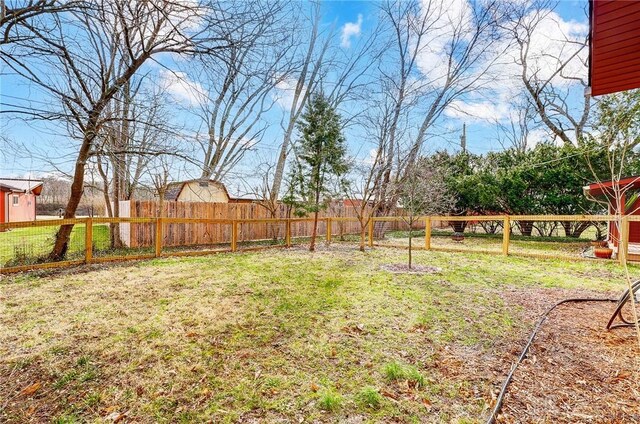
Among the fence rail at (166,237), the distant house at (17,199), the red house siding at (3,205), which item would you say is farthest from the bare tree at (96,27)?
the red house siding at (3,205)

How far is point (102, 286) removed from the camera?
4.60 m

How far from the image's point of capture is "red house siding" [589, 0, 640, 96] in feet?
8.02

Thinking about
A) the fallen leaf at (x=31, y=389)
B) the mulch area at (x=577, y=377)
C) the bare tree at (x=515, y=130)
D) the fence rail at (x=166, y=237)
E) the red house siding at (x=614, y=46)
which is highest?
the bare tree at (x=515, y=130)

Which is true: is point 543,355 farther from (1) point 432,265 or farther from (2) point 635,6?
(1) point 432,265

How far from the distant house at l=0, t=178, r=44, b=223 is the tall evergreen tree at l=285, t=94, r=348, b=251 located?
13087 millimetres

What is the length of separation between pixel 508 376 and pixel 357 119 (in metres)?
11.4

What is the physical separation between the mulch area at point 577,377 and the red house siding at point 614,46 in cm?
269

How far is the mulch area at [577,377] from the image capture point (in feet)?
6.44

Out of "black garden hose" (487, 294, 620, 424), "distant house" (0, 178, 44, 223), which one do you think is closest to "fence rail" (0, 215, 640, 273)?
"black garden hose" (487, 294, 620, 424)

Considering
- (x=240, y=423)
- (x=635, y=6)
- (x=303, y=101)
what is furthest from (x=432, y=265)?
(x=303, y=101)

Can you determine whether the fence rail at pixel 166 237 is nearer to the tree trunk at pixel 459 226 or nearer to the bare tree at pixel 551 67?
the tree trunk at pixel 459 226

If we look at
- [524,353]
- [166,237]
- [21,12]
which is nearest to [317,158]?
[166,237]

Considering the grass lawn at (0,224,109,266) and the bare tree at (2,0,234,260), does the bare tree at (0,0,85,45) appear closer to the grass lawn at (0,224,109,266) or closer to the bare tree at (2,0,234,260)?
the bare tree at (2,0,234,260)

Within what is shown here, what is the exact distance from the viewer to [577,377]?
2357 millimetres
